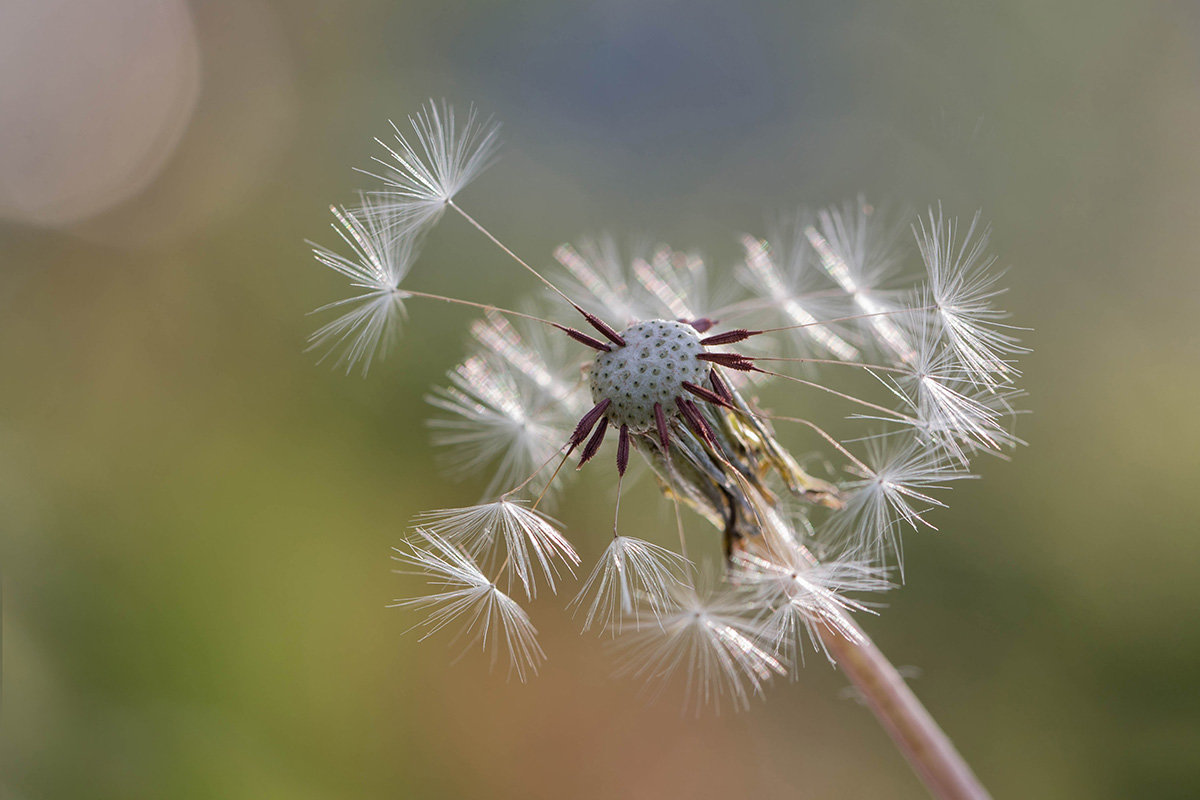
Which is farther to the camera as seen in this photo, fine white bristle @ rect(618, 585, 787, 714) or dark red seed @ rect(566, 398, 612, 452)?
fine white bristle @ rect(618, 585, 787, 714)

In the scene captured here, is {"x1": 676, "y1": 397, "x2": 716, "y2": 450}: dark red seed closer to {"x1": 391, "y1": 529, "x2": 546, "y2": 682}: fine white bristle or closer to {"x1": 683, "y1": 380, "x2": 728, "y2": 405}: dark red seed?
{"x1": 683, "y1": 380, "x2": 728, "y2": 405}: dark red seed

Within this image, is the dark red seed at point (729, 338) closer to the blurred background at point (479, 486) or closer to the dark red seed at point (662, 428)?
the dark red seed at point (662, 428)

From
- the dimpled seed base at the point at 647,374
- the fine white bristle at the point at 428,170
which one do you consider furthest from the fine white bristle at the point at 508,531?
the fine white bristle at the point at 428,170

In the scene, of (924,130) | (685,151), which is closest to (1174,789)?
(924,130)

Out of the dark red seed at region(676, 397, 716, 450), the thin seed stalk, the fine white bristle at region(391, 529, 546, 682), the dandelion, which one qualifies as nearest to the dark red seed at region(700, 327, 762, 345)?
the dandelion

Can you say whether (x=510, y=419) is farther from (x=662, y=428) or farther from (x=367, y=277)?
(x=662, y=428)
